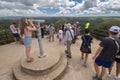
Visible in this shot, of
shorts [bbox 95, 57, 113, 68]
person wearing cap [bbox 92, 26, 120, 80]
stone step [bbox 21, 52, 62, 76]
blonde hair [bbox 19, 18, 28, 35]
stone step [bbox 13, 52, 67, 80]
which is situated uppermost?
blonde hair [bbox 19, 18, 28, 35]

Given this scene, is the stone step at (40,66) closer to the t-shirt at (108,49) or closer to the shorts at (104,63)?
the shorts at (104,63)

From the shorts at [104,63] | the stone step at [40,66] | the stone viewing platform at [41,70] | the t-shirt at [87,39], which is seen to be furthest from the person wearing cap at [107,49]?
the stone step at [40,66]

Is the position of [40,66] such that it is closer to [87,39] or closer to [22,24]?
[22,24]

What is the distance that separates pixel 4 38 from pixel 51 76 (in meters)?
6.56

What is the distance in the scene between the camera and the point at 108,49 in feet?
9.93

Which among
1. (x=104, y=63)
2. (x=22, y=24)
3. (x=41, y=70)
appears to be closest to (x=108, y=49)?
(x=104, y=63)

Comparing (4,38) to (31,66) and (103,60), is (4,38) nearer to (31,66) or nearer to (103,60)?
(31,66)

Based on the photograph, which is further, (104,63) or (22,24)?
(22,24)

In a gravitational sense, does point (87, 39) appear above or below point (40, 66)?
above

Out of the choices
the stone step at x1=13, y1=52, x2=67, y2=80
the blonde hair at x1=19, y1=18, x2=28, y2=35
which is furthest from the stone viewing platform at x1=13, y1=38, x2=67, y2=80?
the blonde hair at x1=19, y1=18, x2=28, y2=35

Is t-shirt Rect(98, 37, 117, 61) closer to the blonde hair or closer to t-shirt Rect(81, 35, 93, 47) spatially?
t-shirt Rect(81, 35, 93, 47)

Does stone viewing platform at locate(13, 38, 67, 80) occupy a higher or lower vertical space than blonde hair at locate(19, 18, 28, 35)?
lower

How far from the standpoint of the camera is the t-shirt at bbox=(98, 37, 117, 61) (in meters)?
2.95

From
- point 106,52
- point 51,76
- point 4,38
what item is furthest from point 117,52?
point 4,38
